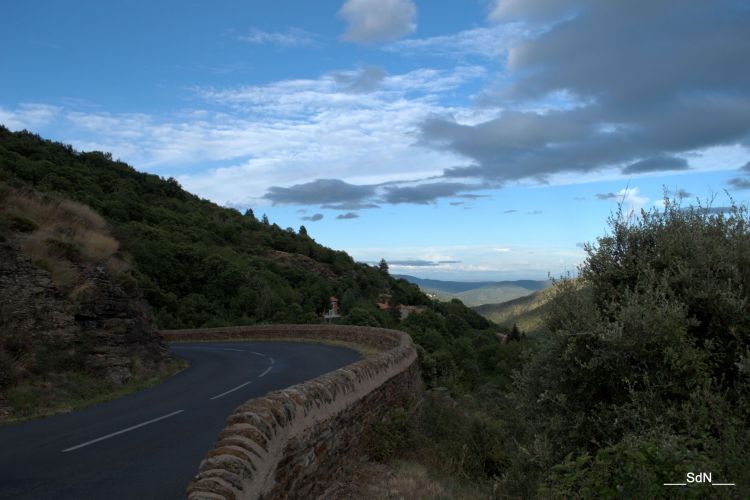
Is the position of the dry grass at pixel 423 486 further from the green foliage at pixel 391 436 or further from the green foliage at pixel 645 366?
the green foliage at pixel 645 366

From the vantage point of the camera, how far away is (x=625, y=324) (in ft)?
20.5

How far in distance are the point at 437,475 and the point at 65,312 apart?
12.8 meters

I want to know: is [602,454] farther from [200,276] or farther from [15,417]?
[200,276]

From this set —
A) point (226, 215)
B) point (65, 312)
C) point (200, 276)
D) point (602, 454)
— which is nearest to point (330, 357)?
point (65, 312)

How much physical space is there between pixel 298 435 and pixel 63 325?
13.5 metres

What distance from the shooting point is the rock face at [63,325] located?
1434 centimetres

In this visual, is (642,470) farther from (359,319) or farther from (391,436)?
(359,319)

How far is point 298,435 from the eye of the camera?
5602 mm

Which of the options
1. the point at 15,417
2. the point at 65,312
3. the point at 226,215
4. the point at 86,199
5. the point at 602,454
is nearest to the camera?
the point at 602,454

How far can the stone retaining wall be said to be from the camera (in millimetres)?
4172

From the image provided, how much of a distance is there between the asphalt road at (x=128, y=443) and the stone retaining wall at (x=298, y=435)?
1537mm

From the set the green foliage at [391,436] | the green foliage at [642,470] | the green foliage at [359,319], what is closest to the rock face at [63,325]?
the green foliage at [391,436]

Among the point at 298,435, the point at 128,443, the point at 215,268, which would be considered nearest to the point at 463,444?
the point at 128,443

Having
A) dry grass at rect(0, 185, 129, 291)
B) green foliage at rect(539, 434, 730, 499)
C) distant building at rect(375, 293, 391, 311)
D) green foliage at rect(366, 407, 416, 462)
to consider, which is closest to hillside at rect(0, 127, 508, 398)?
distant building at rect(375, 293, 391, 311)
